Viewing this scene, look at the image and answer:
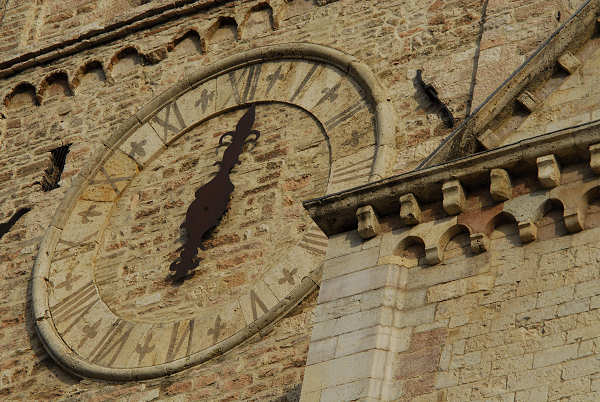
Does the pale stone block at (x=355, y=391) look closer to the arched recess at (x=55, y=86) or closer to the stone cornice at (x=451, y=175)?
the stone cornice at (x=451, y=175)

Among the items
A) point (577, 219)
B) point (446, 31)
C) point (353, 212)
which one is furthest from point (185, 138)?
point (577, 219)

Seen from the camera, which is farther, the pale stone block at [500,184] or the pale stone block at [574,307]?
the pale stone block at [500,184]

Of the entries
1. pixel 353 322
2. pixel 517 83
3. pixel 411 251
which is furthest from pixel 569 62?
pixel 353 322

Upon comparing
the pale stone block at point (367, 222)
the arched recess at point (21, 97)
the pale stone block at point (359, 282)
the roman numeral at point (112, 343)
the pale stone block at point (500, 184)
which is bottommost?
the pale stone block at point (359, 282)

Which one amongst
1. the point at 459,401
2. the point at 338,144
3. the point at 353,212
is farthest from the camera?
the point at 338,144

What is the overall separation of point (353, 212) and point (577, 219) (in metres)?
1.44

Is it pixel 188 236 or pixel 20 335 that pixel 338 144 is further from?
pixel 20 335

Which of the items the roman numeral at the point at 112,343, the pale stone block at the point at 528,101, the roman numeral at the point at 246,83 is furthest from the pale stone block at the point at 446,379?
the roman numeral at the point at 246,83

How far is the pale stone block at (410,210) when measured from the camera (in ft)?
27.8

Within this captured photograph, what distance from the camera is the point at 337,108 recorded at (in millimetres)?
11773

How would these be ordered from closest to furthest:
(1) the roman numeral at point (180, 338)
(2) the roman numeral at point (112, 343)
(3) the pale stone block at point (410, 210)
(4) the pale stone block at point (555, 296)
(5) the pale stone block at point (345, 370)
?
(4) the pale stone block at point (555, 296) < (5) the pale stone block at point (345, 370) < (3) the pale stone block at point (410, 210) < (1) the roman numeral at point (180, 338) < (2) the roman numeral at point (112, 343)

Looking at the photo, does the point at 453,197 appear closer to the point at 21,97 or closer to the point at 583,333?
the point at 583,333

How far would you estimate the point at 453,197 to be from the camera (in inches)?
328

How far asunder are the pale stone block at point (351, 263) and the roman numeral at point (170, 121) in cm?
434
